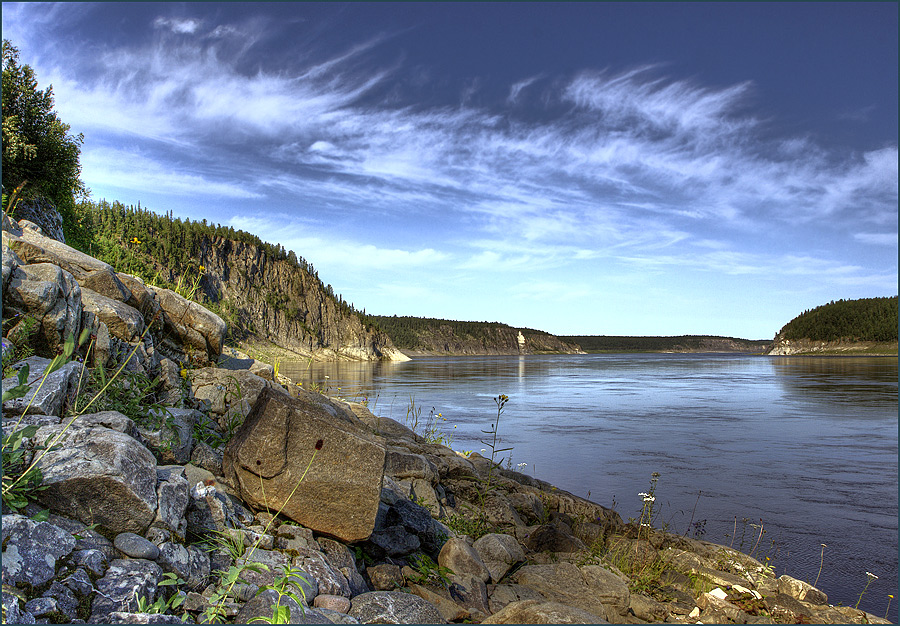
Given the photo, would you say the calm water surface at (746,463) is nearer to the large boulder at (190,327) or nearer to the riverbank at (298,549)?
the riverbank at (298,549)

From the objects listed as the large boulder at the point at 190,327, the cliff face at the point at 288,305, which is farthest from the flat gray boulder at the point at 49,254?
the cliff face at the point at 288,305

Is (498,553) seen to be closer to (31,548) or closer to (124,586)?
(124,586)

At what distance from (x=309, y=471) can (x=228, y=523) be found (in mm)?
788

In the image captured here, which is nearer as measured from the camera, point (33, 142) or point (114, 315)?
point (114, 315)

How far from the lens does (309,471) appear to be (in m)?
4.96

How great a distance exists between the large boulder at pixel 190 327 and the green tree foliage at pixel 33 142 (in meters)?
10.9

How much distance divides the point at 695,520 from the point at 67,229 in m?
20.8

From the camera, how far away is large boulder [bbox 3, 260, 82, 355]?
5.43 m

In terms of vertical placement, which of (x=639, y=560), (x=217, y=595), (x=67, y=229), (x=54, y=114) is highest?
(x=54, y=114)

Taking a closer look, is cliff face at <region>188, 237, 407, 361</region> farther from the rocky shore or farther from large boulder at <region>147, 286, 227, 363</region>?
the rocky shore

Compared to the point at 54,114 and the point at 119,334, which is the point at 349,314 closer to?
the point at 54,114

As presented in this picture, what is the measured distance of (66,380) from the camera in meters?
4.82

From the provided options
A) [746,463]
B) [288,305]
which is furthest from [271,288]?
[746,463]

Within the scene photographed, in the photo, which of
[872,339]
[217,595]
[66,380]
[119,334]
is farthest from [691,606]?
[872,339]
